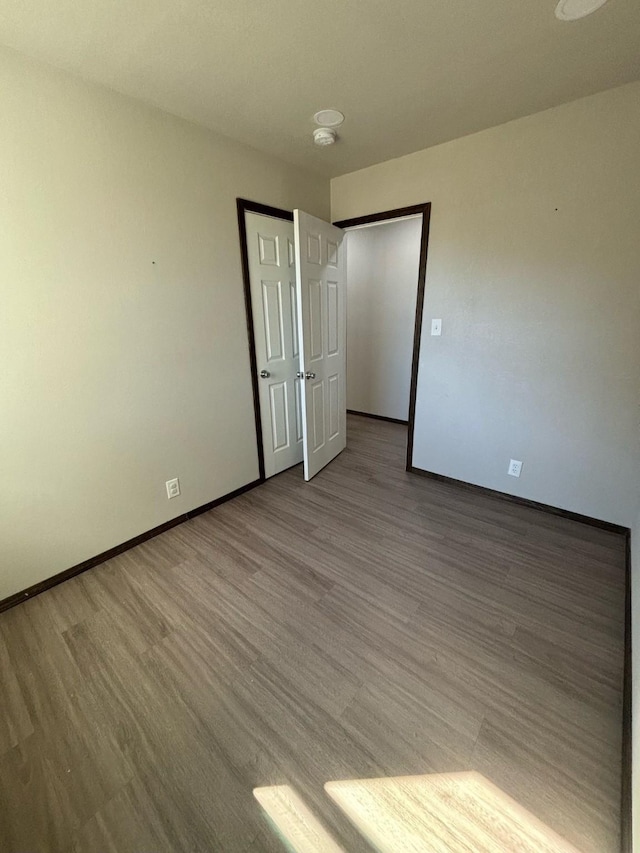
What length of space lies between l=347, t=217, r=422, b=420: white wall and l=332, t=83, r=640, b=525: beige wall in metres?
1.28

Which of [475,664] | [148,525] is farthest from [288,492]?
[475,664]

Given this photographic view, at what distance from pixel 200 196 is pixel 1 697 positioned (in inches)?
102

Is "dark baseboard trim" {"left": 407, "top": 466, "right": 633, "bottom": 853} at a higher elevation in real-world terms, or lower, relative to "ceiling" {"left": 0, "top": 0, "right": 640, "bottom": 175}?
lower

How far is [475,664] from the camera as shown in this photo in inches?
54.6

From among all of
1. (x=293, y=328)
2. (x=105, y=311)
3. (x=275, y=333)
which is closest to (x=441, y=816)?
(x=105, y=311)

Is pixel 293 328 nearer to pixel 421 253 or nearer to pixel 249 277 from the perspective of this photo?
pixel 249 277

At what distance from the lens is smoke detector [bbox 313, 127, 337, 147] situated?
2.01m

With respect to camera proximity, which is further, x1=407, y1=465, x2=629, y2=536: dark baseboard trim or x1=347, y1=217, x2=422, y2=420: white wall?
x1=347, y1=217, x2=422, y2=420: white wall

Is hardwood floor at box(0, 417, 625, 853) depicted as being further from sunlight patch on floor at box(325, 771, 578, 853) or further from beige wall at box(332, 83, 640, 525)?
beige wall at box(332, 83, 640, 525)

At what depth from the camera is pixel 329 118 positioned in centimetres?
190

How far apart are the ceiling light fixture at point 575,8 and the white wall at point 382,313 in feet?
8.14

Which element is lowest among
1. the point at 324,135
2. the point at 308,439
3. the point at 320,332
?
the point at 308,439

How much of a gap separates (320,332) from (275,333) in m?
0.37

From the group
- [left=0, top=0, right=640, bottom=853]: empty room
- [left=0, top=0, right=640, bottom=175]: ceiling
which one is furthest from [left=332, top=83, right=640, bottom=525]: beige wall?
[left=0, top=0, right=640, bottom=175]: ceiling
